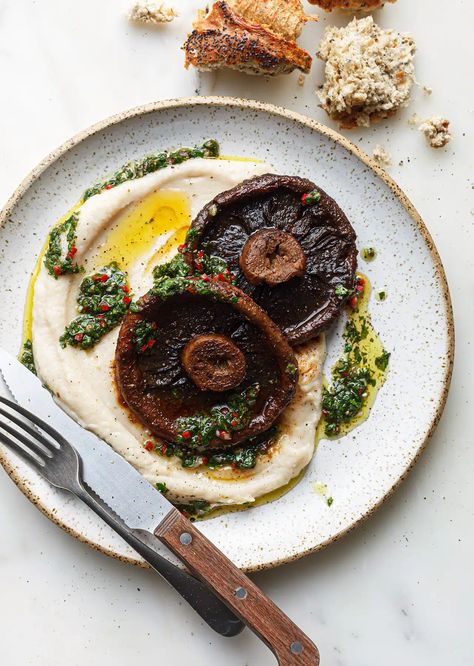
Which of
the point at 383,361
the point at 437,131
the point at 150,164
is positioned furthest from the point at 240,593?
the point at 437,131

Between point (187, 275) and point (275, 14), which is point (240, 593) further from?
point (275, 14)

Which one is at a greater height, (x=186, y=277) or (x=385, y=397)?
(x=186, y=277)

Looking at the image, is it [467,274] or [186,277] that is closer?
[186,277]

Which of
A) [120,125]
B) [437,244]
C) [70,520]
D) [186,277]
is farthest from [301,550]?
[120,125]

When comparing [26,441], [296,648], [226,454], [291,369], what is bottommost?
[296,648]

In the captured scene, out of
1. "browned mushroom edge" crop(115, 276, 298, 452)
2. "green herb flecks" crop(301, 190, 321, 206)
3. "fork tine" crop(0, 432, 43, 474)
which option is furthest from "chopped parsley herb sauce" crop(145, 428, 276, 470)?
"green herb flecks" crop(301, 190, 321, 206)

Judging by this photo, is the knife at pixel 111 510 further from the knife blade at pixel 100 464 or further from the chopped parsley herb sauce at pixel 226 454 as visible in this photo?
the chopped parsley herb sauce at pixel 226 454

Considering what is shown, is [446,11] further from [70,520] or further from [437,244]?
[70,520]
